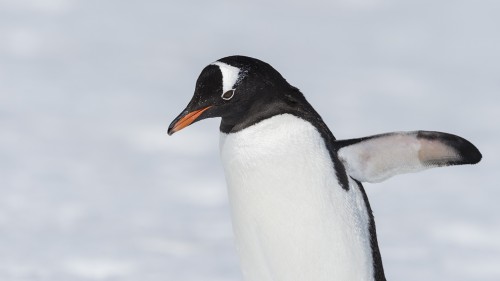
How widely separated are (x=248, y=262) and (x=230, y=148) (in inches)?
21.2

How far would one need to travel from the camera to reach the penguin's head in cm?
435

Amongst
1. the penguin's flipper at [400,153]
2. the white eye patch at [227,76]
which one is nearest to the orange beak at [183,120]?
the white eye patch at [227,76]

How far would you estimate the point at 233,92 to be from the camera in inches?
172

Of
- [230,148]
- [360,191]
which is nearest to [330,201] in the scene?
[360,191]

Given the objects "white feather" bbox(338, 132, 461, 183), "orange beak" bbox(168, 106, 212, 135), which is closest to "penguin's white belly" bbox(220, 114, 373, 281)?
"white feather" bbox(338, 132, 461, 183)

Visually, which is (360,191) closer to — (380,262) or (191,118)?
(380,262)

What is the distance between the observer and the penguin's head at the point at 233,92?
14.3 ft

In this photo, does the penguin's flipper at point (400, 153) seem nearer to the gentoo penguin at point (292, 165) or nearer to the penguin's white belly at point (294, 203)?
the gentoo penguin at point (292, 165)

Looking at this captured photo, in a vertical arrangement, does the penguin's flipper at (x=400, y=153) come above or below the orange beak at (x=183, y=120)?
below

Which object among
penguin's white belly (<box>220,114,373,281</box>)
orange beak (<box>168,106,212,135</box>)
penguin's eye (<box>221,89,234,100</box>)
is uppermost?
penguin's eye (<box>221,89,234,100</box>)

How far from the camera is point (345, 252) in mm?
4418

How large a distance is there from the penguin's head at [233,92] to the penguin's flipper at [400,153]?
16.5 inches

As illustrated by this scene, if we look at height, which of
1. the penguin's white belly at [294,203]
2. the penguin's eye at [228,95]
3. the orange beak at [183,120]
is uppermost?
the penguin's eye at [228,95]

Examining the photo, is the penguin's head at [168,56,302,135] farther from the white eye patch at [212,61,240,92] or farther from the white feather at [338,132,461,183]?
the white feather at [338,132,461,183]
